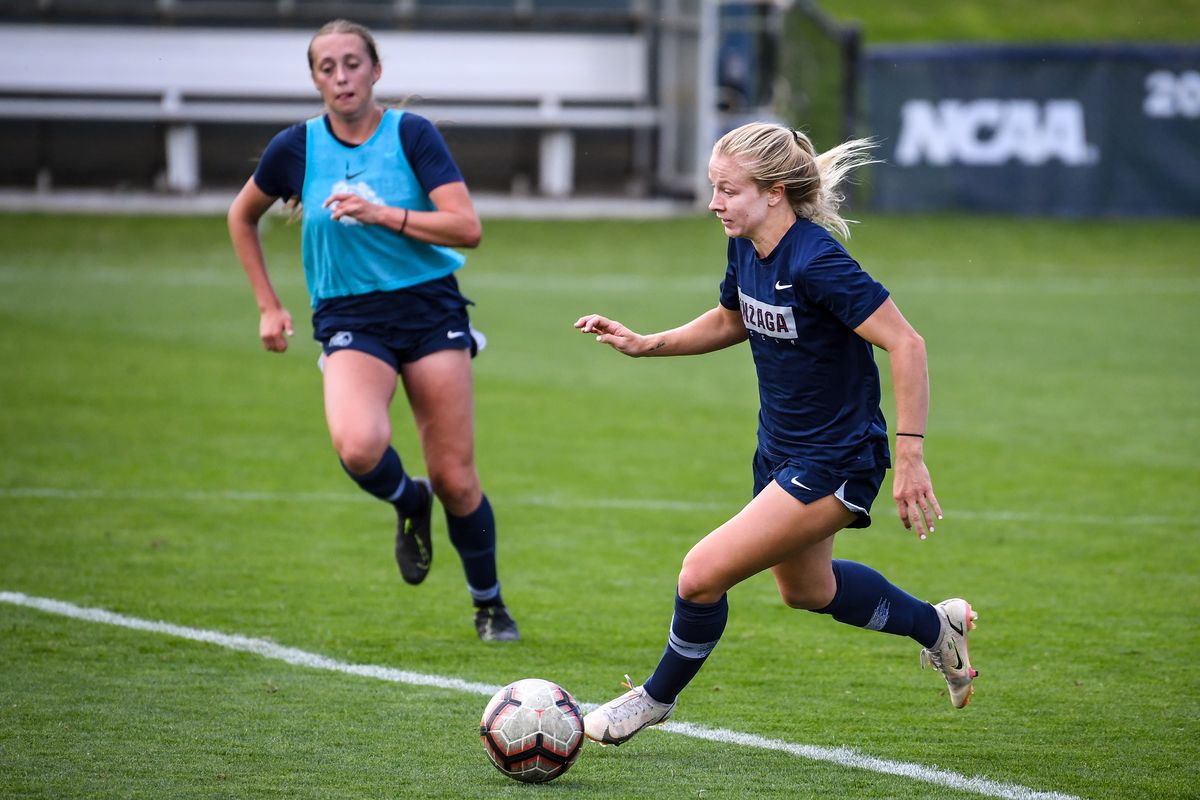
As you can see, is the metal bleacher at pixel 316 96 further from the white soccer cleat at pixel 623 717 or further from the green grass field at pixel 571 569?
the white soccer cleat at pixel 623 717

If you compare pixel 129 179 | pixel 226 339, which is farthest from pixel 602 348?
pixel 129 179

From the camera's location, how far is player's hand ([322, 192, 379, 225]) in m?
5.35

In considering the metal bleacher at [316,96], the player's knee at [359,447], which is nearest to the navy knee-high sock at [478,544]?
the player's knee at [359,447]

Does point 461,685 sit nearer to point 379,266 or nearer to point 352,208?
point 379,266

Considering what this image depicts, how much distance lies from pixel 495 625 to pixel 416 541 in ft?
1.55

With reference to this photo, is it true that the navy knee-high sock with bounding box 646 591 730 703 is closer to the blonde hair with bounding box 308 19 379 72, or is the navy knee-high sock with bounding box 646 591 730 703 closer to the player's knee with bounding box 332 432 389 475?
the player's knee with bounding box 332 432 389 475

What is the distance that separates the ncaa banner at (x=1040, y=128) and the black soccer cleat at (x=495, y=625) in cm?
1761

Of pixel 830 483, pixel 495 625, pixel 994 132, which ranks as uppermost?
pixel 830 483

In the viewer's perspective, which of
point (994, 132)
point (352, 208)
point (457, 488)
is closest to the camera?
point (352, 208)

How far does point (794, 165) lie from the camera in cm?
458

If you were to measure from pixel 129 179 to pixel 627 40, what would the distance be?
8.32m

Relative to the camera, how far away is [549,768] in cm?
453

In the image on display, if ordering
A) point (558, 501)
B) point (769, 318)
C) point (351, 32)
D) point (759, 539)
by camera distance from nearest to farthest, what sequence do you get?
point (759, 539), point (769, 318), point (351, 32), point (558, 501)

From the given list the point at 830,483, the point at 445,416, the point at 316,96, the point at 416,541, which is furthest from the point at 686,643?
the point at 316,96
